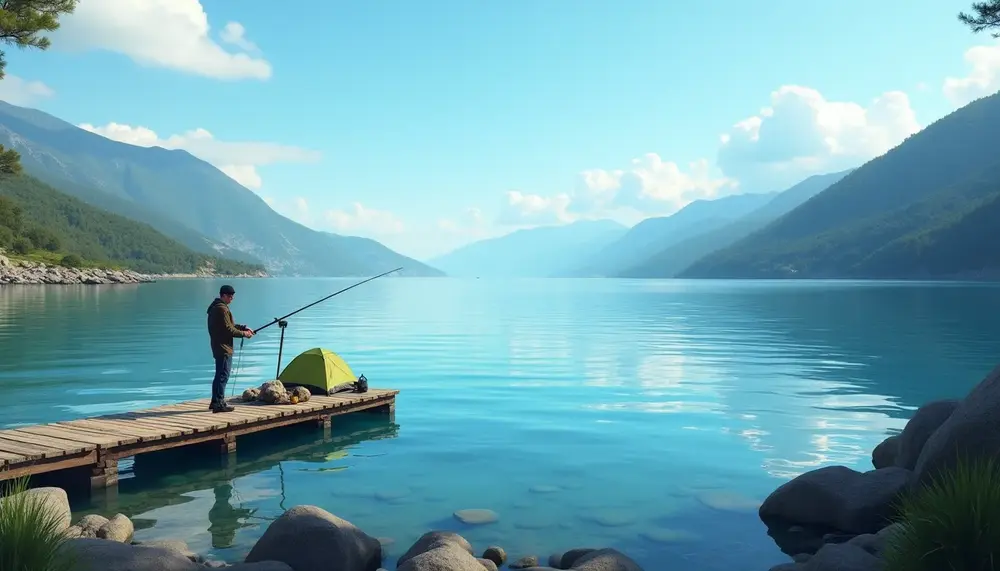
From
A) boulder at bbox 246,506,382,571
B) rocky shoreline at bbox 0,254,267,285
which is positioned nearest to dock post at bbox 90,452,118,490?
boulder at bbox 246,506,382,571

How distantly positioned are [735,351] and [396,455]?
2672 centimetres

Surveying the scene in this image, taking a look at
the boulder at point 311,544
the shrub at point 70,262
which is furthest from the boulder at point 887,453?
the shrub at point 70,262

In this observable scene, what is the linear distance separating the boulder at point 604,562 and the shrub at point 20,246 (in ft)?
589

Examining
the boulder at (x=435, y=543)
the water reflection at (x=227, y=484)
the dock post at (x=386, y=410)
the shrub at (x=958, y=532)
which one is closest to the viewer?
the shrub at (x=958, y=532)

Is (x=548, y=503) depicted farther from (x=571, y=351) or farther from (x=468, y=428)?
(x=571, y=351)

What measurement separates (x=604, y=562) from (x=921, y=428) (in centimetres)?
796

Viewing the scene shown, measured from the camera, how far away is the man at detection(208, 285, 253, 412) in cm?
1712

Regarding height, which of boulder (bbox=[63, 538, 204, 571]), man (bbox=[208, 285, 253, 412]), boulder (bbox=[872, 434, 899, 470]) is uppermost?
man (bbox=[208, 285, 253, 412])

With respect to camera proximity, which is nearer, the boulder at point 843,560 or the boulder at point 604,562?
the boulder at point 843,560

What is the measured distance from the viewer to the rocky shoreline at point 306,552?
841 cm

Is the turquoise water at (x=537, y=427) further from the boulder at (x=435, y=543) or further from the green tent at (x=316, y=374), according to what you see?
the green tent at (x=316, y=374)

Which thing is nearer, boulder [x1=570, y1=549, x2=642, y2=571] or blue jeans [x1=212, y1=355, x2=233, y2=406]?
boulder [x1=570, y1=549, x2=642, y2=571]

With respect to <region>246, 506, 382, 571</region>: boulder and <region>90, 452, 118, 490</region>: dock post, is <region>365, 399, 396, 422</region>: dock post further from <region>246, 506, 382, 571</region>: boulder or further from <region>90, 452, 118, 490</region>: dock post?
<region>246, 506, 382, 571</region>: boulder

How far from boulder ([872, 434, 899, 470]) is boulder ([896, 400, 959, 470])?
0.82 meters
